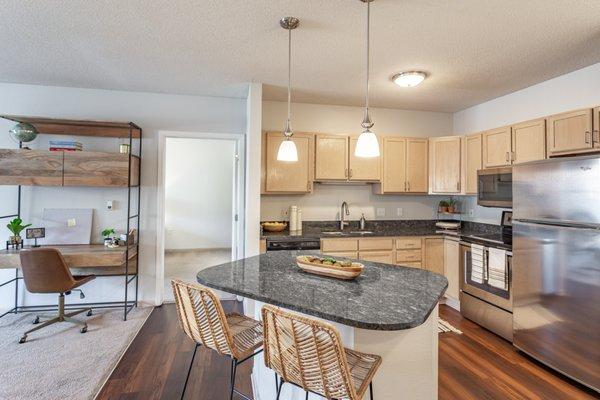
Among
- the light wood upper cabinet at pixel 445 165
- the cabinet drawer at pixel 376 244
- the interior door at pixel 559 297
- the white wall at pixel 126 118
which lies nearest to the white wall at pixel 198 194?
the white wall at pixel 126 118

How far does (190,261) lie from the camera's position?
616 cm

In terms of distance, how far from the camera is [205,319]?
1554mm

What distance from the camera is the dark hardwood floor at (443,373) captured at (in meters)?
2.22

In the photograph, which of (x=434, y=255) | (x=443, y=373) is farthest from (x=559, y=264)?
(x=434, y=255)

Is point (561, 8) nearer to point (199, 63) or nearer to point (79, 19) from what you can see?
point (199, 63)

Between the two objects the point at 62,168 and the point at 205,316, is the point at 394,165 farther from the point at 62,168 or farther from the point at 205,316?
the point at 62,168

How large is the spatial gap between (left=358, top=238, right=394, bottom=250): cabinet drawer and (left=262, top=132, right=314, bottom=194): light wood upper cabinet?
3.01 feet

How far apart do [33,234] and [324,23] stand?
3.60m

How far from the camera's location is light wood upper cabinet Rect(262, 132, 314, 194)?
3859 mm

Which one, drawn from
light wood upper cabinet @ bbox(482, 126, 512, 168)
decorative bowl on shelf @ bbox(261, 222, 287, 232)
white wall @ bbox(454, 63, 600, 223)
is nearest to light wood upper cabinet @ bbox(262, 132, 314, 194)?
decorative bowl on shelf @ bbox(261, 222, 287, 232)

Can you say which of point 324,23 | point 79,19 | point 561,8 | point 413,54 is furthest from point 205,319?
point 561,8

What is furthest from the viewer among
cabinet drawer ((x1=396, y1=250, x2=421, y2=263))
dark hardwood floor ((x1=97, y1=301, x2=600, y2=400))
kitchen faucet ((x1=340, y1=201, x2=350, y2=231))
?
kitchen faucet ((x1=340, y1=201, x2=350, y2=231))

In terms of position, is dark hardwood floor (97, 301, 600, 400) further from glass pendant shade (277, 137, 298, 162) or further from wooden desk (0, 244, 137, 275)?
glass pendant shade (277, 137, 298, 162)

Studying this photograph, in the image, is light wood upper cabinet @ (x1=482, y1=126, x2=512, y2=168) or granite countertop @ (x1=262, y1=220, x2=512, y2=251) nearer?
light wood upper cabinet @ (x1=482, y1=126, x2=512, y2=168)
